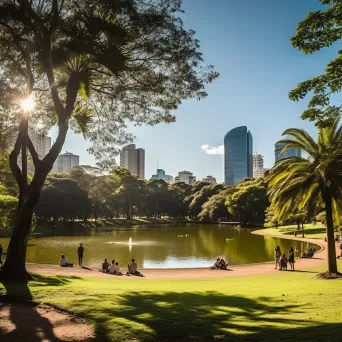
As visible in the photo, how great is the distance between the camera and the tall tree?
1565 cm

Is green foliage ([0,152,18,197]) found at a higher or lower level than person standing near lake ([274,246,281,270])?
higher


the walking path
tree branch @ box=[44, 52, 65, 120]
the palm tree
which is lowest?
the walking path

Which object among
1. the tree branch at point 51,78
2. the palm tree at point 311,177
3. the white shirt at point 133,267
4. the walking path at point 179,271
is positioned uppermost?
the tree branch at point 51,78

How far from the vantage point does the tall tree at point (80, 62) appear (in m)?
15.6

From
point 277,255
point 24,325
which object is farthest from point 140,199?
point 24,325

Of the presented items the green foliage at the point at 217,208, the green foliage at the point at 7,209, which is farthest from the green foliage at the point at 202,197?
the green foliage at the point at 7,209

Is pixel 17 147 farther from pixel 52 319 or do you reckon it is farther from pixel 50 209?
pixel 50 209

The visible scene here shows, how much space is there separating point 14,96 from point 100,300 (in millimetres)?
11383

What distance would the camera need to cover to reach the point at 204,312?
10.6 m

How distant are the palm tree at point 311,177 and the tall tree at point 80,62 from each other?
660 centimetres

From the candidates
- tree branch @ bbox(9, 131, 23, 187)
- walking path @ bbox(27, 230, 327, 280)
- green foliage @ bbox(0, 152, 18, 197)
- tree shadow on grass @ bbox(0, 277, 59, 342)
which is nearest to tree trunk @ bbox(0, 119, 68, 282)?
tree branch @ bbox(9, 131, 23, 187)

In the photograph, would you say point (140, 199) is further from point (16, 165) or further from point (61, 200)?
point (16, 165)

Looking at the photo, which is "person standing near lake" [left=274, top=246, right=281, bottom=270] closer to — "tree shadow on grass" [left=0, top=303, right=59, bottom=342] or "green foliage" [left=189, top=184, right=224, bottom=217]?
"tree shadow on grass" [left=0, top=303, right=59, bottom=342]

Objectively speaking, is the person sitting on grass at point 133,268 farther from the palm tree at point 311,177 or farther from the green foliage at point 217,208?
the green foliage at point 217,208
